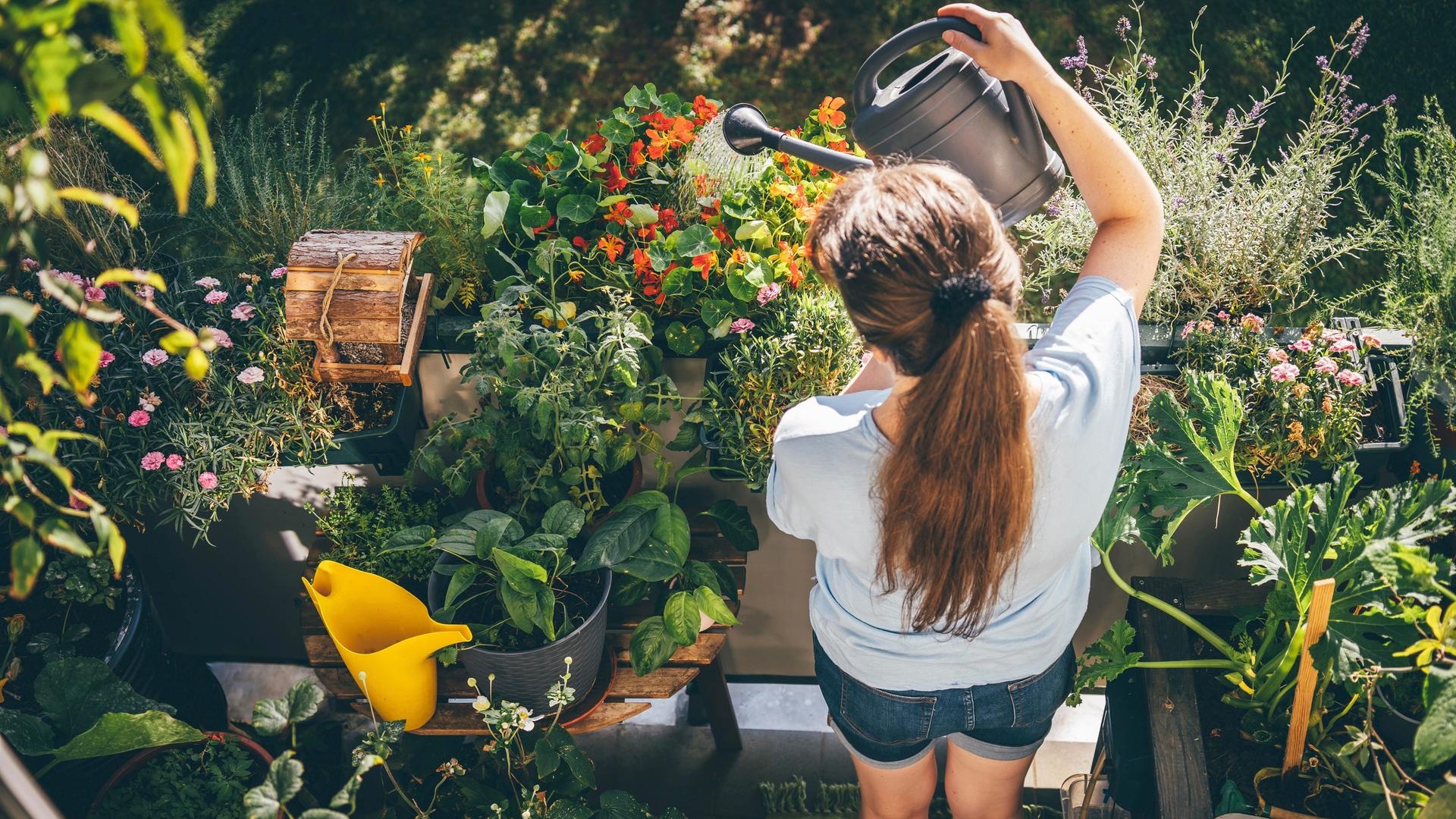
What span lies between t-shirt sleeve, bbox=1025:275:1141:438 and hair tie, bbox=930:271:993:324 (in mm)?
176

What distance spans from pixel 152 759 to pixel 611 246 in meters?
1.21

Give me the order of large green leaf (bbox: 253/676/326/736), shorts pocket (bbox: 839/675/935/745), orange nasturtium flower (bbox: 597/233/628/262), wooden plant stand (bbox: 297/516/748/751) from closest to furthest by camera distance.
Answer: large green leaf (bbox: 253/676/326/736) → shorts pocket (bbox: 839/675/935/745) → wooden plant stand (bbox: 297/516/748/751) → orange nasturtium flower (bbox: 597/233/628/262)

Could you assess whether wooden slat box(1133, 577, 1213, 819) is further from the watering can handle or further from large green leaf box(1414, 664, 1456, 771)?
the watering can handle

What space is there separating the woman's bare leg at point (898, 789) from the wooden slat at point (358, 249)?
1208 mm

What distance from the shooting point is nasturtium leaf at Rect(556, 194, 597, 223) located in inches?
72.5

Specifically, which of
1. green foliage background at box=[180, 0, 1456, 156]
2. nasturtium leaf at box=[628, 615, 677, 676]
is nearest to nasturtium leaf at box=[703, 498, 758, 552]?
nasturtium leaf at box=[628, 615, 677, 676]

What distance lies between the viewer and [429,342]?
6.41ft

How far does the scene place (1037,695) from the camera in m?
1.54

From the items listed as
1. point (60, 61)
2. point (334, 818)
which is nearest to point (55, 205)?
point (60, 61)

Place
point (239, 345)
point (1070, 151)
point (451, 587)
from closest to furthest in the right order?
1. point (1070, 151)
2. point (451, 587)
3. point (239, 345)

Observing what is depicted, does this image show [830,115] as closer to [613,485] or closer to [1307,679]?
[613,485]

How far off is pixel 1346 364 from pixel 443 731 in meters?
1.78

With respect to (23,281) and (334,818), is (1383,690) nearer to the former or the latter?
(334,818)

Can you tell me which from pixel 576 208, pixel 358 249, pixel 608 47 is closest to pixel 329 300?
pixel 358 249
